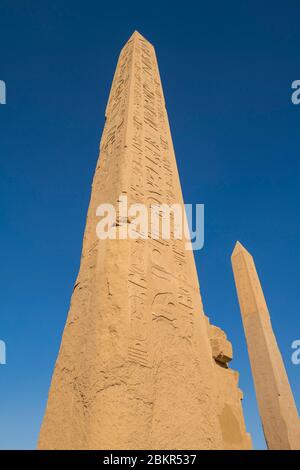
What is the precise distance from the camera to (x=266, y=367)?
279 inches

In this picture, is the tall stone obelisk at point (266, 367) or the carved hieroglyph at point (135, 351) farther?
the tall stone obelisk at point (266, 367)

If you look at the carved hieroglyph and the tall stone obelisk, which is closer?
the carved hieroglyph

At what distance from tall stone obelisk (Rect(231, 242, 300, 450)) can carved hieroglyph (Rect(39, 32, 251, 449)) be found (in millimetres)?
3669

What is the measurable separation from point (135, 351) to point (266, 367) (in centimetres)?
591

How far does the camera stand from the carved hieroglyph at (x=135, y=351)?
1790 mm

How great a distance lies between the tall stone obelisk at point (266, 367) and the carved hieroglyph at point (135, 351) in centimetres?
367

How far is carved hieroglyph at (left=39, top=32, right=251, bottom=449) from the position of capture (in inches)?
70.5

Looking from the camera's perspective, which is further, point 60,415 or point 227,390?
point 227,390

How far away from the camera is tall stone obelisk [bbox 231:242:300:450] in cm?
634

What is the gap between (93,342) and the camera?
1.96 m

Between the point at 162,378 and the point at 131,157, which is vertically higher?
the point at 131,157
